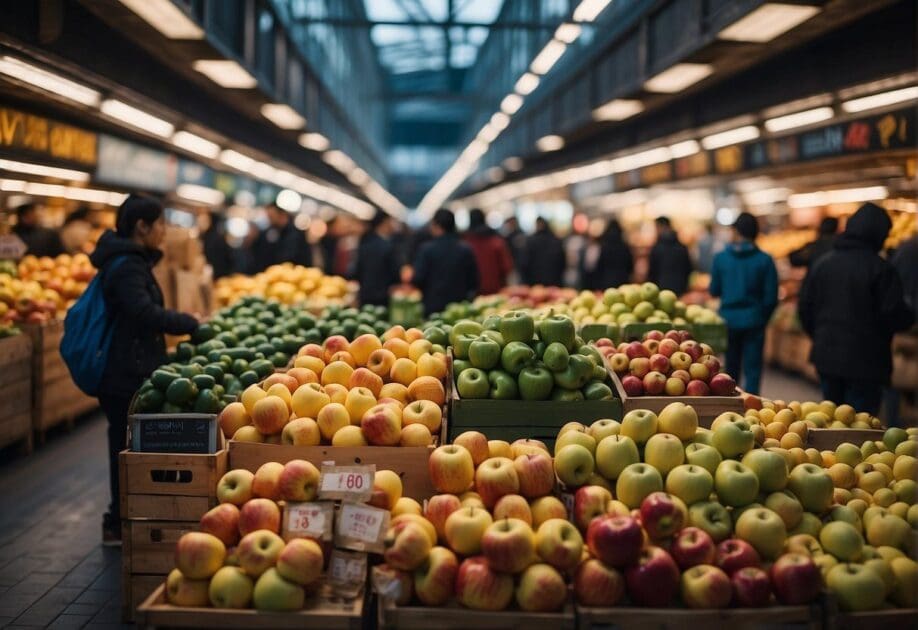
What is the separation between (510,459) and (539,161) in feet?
60.6

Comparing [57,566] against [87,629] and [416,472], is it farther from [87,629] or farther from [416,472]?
[416,472]

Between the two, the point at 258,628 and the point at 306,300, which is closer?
the point at 258,628

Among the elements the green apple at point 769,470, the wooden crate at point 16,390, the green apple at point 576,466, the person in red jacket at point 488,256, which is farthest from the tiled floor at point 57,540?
the person in red jacket at point 488,256

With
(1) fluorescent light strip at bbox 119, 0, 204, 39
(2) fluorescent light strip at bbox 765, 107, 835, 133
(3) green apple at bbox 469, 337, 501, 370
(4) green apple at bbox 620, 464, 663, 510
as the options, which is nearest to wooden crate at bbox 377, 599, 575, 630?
(4) green apple at bbox 620, 464, 663, 510

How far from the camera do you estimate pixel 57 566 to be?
5.02 meters

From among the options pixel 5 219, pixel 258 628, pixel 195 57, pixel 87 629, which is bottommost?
pixel 87 629

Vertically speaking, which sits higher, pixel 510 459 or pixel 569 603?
pixel 510 459

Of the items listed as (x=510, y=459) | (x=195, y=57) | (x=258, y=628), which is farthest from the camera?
(x=195, y=57)

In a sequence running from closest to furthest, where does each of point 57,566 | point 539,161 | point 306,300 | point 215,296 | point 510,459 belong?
1. point 510,459
2. point 57,566
3. point 306,300
4. point 215,296
5. point 539,161

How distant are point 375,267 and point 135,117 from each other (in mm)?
3171

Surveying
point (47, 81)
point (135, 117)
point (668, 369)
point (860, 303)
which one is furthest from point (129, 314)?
point (860, 303)

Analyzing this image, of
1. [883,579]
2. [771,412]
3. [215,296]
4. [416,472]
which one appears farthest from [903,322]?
[215,296]

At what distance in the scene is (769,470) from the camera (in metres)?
3.21

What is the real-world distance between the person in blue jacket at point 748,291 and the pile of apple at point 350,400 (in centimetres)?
400
